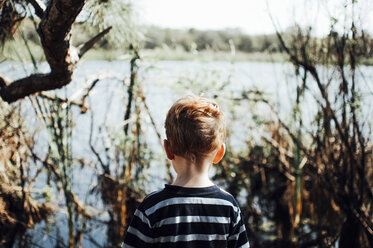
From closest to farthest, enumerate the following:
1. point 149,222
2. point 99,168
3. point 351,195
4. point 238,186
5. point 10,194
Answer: point 149,222, point 351,195, point 10,194, point 99,168, point 238,186

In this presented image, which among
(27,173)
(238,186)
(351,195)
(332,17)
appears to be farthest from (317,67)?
(27,173)

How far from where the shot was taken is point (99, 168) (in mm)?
3217

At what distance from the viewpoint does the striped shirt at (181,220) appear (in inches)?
40.5

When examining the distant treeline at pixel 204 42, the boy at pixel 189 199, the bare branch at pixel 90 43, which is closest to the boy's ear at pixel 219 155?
the boy at pixel 189 199

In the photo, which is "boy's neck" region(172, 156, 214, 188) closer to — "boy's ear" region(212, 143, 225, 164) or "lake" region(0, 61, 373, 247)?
"boy's ear" region(212, 143, 225, 164)

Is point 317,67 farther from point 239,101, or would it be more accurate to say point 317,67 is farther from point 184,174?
point 184,174

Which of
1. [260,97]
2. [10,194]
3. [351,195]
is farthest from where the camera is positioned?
[260,97]

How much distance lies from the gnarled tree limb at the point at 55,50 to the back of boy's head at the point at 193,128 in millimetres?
A: 498

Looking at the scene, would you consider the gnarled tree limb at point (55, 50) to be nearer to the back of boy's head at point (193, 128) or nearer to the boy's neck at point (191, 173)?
the back of boy's head at point (193, 128)

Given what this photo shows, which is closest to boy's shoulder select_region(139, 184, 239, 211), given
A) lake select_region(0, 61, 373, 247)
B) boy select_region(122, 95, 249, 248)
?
boy select_region(122, 95, 249, 248)

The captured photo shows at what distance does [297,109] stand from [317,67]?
553mm

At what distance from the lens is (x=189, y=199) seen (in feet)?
3.42

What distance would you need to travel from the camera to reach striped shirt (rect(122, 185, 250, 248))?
40.5 inches

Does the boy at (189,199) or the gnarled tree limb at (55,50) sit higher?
the gnarled tree limb at (55,50)
